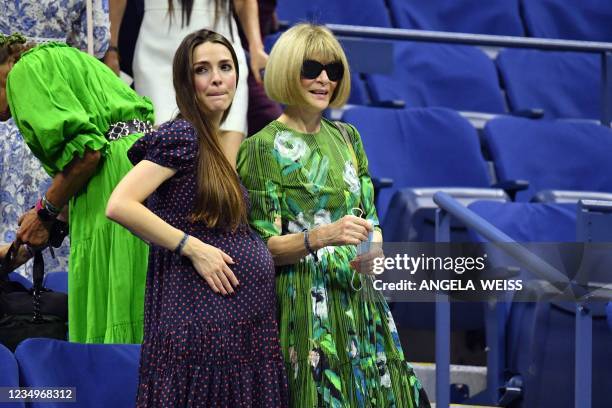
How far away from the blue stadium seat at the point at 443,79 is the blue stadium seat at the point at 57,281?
2623mm

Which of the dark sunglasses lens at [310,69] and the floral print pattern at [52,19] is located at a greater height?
the floral print pattern at [52,19]

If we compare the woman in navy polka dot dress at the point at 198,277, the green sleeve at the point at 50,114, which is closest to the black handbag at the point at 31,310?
the green sleeve at the point at 50,114

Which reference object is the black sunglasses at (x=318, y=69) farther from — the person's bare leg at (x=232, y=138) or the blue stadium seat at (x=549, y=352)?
Result: the blue stadium seat at (x=549, y=352)

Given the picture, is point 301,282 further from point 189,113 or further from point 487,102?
point 487,102

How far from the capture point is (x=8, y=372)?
3.01 m

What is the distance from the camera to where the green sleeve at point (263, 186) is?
2961mm

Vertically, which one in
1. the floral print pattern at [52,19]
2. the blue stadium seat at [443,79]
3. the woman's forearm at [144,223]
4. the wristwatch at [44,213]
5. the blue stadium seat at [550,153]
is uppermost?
the blue stadium seat at [443,79]

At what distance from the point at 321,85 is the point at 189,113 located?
0.37 metres

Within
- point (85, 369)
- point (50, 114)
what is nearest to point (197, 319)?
point (85, 369)

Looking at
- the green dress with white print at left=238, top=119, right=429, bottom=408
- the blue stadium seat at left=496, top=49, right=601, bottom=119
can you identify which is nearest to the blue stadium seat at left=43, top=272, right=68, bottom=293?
the green dress with white print at left=238, top=119, right=429, bottom=408

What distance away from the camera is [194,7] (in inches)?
171

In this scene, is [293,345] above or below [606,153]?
below

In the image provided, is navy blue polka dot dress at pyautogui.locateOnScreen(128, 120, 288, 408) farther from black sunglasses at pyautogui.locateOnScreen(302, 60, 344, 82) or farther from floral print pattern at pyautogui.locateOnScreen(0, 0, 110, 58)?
floral print pattern at pyautogui.locateOnScreen(0, 0, 110, 58)

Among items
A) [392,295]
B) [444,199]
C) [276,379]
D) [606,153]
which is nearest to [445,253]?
[392,295]
